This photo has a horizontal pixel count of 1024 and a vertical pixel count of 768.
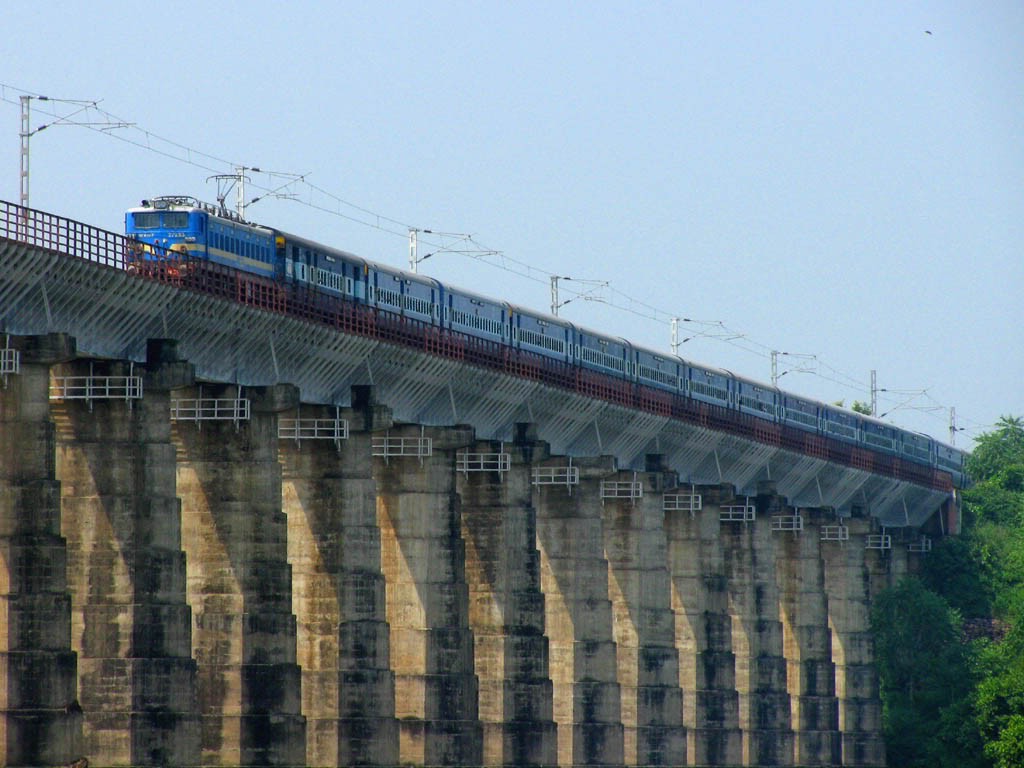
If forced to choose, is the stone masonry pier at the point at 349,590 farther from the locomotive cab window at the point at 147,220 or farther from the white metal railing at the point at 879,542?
the white metal railing at the point at 879,542

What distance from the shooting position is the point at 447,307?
318ft

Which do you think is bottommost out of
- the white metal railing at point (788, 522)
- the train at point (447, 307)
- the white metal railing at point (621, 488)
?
the white metal railing at point (788, 522)

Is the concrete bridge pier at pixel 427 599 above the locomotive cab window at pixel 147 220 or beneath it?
beneath

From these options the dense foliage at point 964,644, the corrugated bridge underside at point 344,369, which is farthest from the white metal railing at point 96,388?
the dense foliage at point 964,644

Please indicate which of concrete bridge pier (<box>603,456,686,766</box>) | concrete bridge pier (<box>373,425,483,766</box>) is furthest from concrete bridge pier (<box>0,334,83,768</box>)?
concrete bridge pier (<box>603,456,686,766</box>)

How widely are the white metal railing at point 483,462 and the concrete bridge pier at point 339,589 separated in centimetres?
1089

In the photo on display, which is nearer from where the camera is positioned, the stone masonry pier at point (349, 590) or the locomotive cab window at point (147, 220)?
the stone masonry pier at point (349, 590)

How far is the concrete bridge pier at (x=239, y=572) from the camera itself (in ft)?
239

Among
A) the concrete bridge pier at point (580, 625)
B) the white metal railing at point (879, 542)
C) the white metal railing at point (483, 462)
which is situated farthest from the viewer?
the white metal railing at point (879, 542)

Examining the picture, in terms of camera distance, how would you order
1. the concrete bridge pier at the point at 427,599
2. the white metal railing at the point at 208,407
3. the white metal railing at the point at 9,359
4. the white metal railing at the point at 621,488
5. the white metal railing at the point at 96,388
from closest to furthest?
1. the white metal railing at the point at 9,359
2. the white metal railing at the point at 96,388
3. the white metal railing at the point at 208,407
4. the concrete bridge pier at the point at 427,599
5. the white metal railing at the point at 621,488

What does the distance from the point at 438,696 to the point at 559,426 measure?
18.6m

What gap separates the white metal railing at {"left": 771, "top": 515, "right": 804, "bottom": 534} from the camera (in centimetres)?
12225

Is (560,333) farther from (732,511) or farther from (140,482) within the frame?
(140,482)

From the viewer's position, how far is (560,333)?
353 feet
